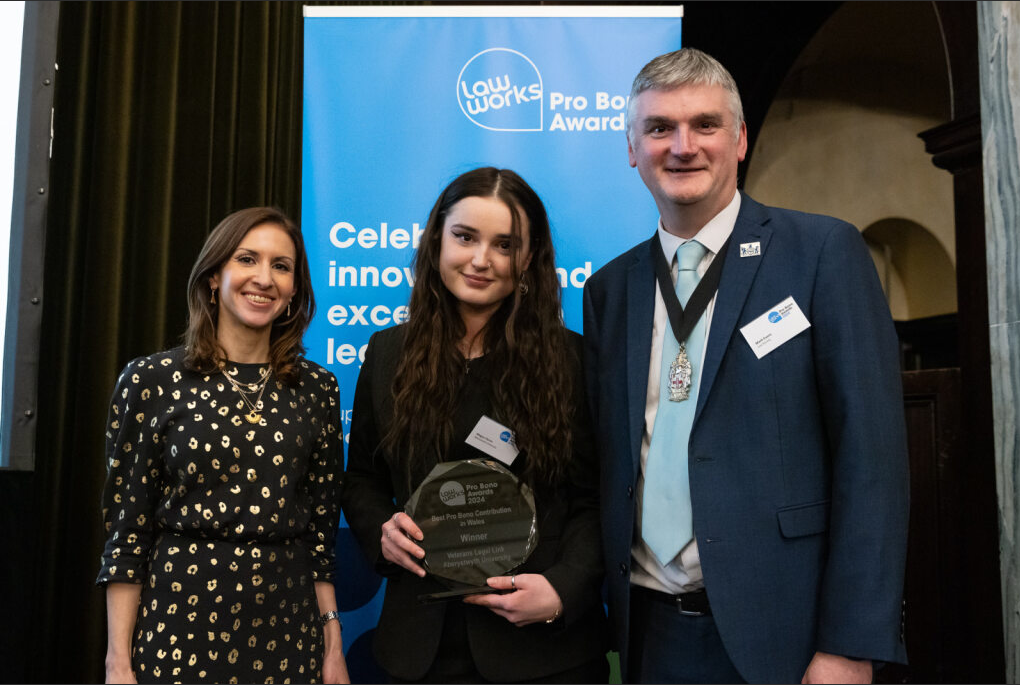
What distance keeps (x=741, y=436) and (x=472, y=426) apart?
62cm

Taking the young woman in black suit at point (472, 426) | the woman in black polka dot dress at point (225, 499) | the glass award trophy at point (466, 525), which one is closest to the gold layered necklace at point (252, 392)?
the woman in black polka dot dress at point (225, 499)

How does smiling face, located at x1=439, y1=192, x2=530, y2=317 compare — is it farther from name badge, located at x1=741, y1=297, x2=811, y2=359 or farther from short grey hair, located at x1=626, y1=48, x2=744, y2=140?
name badge, located at x1=741, y1=297, x2=811, y2=359

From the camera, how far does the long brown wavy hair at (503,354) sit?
2014 mm

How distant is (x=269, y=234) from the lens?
2.21 m

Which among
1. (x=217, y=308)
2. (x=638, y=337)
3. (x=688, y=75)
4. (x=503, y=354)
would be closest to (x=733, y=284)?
(x=638, y=337)

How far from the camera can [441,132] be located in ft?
9.19

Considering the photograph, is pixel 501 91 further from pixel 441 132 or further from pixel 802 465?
pixel 802 465

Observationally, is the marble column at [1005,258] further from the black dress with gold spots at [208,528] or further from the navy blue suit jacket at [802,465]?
the black dress with gold spots at [208,528]

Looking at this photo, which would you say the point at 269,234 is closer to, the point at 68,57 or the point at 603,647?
the point at 603,647

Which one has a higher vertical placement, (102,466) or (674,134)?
(674,134)

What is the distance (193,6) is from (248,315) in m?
2.14

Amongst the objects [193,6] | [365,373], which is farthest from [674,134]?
[193,6]

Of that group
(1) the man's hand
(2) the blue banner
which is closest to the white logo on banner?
(2) the blue banner

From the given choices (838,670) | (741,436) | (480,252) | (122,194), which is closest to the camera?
(838,670)
